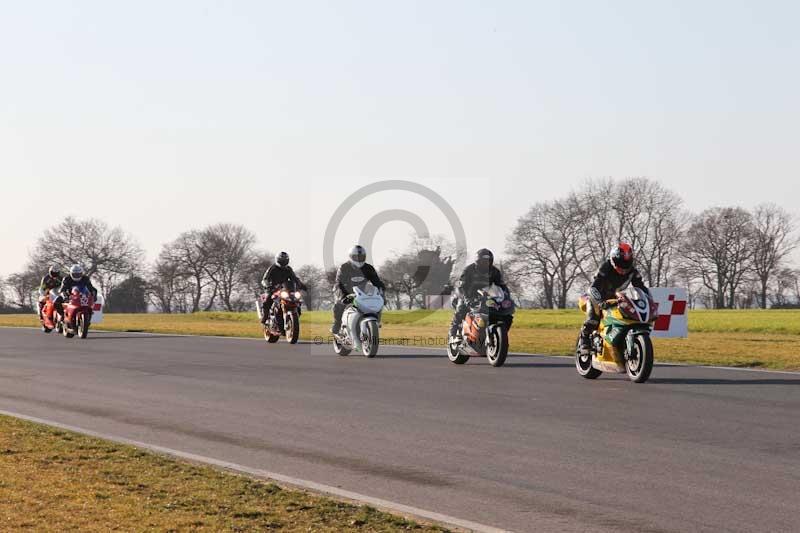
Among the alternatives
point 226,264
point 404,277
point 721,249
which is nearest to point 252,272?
point 226,264

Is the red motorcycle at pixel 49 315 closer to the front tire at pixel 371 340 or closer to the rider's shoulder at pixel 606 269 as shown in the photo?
the front tire at pixel 371 340

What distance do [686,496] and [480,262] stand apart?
12.3 metres

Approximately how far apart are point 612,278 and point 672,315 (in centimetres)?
1118

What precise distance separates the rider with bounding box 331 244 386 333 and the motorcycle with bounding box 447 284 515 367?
323 centimetres

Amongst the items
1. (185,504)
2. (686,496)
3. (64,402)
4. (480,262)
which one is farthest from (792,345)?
(185,504)

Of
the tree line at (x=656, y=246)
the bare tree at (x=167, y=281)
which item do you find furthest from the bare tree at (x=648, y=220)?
the bare tree at (x=167, y=281)

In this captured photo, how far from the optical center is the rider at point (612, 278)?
52.1ft

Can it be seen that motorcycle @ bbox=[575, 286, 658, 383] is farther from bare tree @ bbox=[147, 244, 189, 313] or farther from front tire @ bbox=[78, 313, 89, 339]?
bare tree @ bbox=[147, 244, 189, 313]

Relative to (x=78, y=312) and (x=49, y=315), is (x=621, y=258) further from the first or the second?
(x=49, y=315)

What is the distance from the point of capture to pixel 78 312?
3119 cm

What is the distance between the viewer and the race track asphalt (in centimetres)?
712

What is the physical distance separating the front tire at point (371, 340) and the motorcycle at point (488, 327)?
2.53m

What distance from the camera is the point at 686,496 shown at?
7.23 metres

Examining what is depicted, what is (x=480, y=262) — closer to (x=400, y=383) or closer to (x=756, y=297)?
(x=400, y=383)
